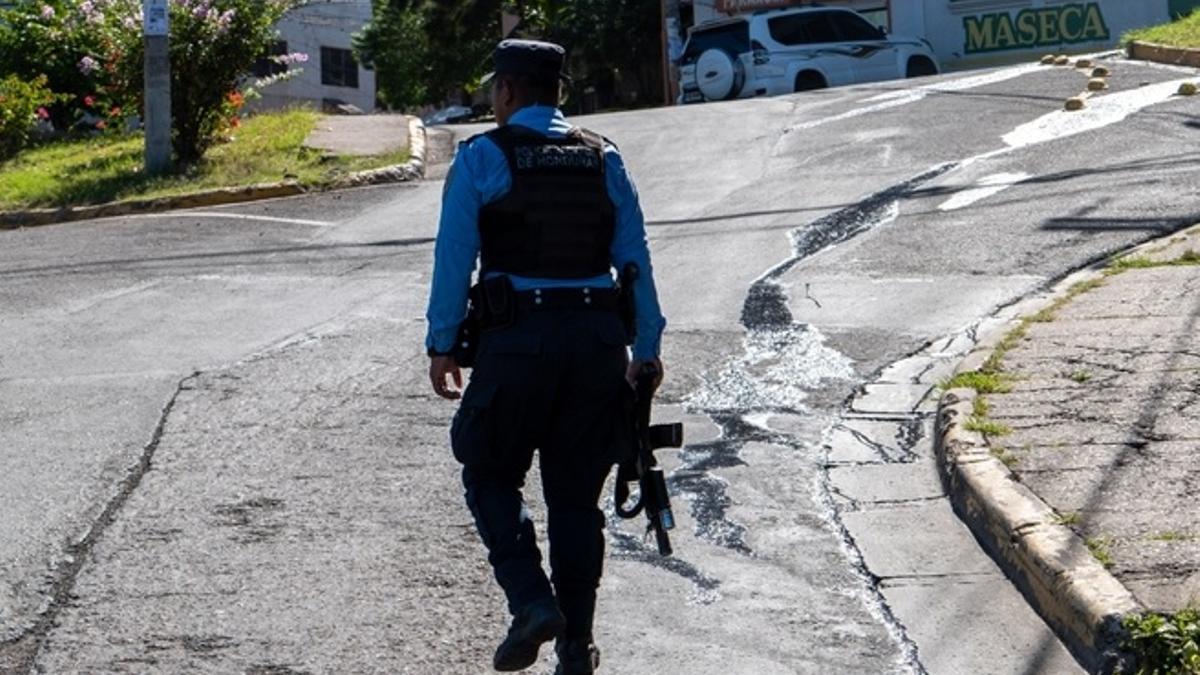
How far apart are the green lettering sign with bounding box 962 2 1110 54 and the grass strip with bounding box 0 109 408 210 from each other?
62.6 ft

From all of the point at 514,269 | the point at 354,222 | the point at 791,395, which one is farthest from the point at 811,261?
the point at 514,269

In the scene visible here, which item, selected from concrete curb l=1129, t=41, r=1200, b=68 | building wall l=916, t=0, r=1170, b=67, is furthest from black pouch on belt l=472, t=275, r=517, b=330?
building wall l=916, t=0, r=1170, b=67

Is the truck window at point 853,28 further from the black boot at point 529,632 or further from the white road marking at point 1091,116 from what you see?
the black boot at point 529,632

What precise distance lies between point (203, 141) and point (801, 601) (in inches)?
519

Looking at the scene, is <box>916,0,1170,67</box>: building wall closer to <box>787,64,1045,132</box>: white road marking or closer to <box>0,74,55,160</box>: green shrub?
<box>787,64,1045,132</box>: white road marking

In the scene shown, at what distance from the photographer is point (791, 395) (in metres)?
9.15

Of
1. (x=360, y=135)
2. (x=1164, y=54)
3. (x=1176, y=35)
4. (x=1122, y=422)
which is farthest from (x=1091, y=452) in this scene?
(x=1176, y=35)

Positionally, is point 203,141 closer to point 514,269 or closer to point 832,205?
point 832,205

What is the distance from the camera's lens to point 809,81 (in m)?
28.9

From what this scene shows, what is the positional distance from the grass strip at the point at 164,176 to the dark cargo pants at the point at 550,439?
11.8 meters

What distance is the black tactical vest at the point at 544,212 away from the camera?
529cm

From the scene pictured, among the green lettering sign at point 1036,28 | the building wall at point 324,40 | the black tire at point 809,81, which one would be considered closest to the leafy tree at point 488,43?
the building wall at point 324,40

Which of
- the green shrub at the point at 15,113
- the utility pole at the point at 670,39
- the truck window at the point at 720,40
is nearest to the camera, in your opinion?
the green shrub at the point at 15,113

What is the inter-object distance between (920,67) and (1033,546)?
25650 mm
